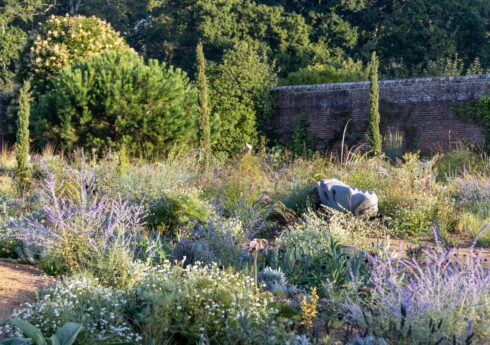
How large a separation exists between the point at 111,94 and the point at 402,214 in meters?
7.01

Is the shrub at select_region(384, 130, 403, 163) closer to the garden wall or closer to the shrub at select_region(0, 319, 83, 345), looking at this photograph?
the garden wall

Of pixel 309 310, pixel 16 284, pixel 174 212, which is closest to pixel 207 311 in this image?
pixel 309 310

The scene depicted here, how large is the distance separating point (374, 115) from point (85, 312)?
44.5 ft

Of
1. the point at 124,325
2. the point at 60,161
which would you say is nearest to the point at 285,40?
the point at 60,161

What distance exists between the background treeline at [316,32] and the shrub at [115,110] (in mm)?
12323

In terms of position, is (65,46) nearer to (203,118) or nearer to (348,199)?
(203,118)

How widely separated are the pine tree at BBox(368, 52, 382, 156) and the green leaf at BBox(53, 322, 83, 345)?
13497mm

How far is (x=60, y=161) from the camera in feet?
39.9

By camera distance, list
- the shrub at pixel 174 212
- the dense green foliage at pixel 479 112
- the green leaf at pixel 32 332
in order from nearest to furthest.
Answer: the green leaf at pixel 32 332
the shrub at pixel 174 212
the dense green foliage at pixel 479 112

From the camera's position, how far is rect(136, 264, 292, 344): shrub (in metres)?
4.15

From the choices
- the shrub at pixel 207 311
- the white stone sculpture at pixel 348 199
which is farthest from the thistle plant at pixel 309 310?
the white stone sculpture at pixel 348 199

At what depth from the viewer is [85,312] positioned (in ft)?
14.9

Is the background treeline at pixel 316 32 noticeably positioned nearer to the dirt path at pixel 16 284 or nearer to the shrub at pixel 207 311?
the dirt path at pixel 16 284

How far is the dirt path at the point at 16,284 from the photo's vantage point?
4785 millimetres
